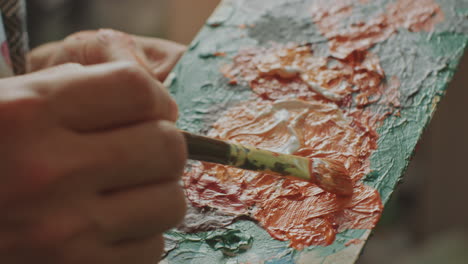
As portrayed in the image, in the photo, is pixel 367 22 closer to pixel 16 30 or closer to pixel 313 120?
pixel 313 120

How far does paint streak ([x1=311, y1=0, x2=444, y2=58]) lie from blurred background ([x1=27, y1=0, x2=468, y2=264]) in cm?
104

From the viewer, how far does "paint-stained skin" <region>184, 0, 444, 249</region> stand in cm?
93

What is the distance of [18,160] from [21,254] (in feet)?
0.36

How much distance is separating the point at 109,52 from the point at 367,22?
2.12 feet

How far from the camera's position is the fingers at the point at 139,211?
637mm

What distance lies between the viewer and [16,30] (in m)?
1.25

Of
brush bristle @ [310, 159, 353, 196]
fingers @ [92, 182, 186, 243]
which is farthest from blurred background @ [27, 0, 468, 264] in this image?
fingers @ [92, 182, 186, 243]

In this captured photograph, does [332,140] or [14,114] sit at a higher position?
[14,114]

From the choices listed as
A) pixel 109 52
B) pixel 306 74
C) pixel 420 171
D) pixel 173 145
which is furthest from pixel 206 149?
pixel 420 171

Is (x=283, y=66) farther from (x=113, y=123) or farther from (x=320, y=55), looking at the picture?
(x=113, y=123)

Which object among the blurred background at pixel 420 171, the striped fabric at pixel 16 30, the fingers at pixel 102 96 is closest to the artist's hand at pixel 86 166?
Result: the fingers at pixel 102 96

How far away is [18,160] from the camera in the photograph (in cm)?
59

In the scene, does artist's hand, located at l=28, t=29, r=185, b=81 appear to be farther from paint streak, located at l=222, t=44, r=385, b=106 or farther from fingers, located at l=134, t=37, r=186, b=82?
paint streak, located at l=222, t=44, r=385, b=106

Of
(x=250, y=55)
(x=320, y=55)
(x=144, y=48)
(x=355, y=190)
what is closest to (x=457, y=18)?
(x=320, y=55)
